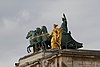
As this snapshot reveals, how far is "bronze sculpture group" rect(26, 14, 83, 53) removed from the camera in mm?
48125

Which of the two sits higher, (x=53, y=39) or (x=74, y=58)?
(x=53, y=39)

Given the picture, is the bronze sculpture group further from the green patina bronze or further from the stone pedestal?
the stone pedestal

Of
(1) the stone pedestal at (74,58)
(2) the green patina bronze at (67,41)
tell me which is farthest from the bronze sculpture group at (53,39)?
(1) the stone pedestal at (74,58)

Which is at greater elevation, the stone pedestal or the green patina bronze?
the green patina bronze

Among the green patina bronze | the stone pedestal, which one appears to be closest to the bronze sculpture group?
the green patina bronze

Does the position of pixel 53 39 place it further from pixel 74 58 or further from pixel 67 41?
pixel 74 58

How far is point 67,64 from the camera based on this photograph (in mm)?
44188

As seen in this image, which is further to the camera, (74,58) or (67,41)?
(67,41)

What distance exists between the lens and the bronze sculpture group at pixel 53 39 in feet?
158

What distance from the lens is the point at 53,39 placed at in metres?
48.3

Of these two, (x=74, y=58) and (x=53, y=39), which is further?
(x=53, y=39)

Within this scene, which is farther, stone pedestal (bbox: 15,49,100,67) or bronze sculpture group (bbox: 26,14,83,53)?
bronze sculpture group (bbox: 26,14,83,53)

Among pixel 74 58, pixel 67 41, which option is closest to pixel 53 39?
pixel 67 41

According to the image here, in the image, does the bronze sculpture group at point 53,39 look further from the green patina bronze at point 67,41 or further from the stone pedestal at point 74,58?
the stone pedestal at point 74,58
